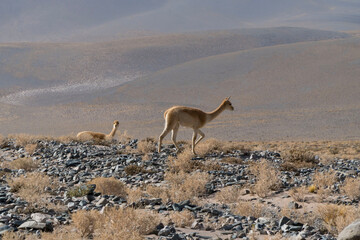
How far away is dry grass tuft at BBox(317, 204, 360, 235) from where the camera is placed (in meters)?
5.96

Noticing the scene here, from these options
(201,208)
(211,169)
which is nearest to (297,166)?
(211,169)

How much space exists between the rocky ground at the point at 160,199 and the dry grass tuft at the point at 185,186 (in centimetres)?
16

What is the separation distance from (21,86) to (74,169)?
4168cm

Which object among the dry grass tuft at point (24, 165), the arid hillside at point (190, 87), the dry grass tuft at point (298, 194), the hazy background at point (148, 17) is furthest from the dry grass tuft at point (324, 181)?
the hazy background at point (148, 17)

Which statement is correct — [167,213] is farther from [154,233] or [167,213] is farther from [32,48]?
[32,48]

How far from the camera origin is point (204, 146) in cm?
1272

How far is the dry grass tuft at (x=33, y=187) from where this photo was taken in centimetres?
705

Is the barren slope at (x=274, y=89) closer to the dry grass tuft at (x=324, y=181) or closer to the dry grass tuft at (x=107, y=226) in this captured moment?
the dry grass tuft at (x=324, y=181)

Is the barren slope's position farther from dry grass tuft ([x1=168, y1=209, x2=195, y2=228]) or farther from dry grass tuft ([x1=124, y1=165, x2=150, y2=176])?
dry grass tuft ([x1=168, y1=209, x2=195, y2=228])

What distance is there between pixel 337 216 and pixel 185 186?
2.87 meters

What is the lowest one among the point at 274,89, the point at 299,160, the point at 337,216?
the point at 274,89

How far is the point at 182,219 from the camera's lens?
630 centimetres

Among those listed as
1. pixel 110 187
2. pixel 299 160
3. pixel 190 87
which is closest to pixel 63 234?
pixel 110 187

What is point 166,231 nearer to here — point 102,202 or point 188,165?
point 102,202
